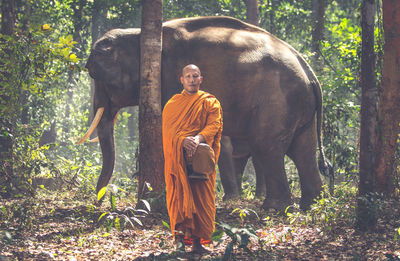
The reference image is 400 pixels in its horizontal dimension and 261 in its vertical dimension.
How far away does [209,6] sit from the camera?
60.4 ft

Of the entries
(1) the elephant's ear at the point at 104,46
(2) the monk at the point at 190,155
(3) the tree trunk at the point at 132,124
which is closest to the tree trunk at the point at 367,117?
(2) the monk at the point at 190,155

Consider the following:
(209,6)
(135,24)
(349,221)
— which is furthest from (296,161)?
(135,24)

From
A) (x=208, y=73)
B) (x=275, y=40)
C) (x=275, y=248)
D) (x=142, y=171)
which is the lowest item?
(x=275, y=248)

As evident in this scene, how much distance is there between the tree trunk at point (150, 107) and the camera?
816 cm

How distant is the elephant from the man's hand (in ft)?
11.5

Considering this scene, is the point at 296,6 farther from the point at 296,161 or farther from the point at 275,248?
the point at 275,248

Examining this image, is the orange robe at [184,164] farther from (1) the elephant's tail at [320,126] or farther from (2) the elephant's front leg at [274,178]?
(1) the elephant's tail at [320,126]

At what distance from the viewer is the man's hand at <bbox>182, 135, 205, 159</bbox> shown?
5.77 meters

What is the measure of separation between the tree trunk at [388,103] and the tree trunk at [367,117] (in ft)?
2.00

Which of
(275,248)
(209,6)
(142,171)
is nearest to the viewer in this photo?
(275,248)

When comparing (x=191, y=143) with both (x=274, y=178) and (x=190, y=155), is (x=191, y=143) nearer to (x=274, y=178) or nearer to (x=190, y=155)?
(x=190, y=155)

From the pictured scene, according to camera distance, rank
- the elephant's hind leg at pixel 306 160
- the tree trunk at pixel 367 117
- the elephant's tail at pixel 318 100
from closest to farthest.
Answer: the tree trunk at pixel 367 117, the elephant's hind leg at pixel 306 160, the elephant's tail at pixel 318 100

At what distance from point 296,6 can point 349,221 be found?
13815 mm

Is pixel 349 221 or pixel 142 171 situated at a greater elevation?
pixel 142 171
